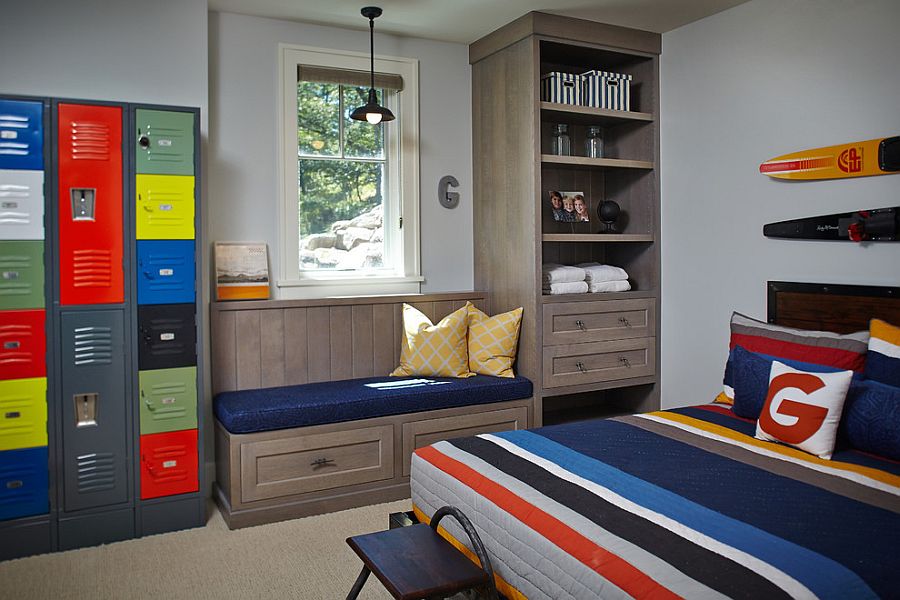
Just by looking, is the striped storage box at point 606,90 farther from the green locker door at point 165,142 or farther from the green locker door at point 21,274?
the green locker door at point 21,274

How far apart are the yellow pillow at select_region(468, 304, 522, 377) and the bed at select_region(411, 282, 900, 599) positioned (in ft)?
3.88

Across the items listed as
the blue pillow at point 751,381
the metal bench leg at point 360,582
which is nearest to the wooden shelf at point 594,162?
the blue pillow at point 751,381

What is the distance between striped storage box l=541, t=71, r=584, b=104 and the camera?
172 inches

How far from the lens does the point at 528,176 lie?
425 cm

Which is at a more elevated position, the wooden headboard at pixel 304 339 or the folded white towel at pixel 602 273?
the folded white towel at pixel 602 273

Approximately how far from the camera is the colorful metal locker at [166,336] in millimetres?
3416

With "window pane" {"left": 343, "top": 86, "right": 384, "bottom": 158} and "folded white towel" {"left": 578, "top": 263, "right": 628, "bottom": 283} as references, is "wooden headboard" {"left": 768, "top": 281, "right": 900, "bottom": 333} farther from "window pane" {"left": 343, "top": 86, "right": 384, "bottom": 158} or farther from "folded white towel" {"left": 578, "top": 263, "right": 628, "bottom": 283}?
"window pane" {"left": 343, "top": 86, "right": 384, "bottom": 158}

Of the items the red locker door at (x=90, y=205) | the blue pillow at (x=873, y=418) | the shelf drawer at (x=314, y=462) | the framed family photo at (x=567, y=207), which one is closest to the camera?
the blue pillow at (x=873, y=418)

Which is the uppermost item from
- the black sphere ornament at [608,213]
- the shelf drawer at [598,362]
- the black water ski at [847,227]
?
the black sphere ornament at [608,213]

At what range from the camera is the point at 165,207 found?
3.43m

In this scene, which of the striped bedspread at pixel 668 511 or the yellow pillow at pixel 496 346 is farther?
the yellow pillow at pixel 496 346

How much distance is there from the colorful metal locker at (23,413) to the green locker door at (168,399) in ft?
1.32

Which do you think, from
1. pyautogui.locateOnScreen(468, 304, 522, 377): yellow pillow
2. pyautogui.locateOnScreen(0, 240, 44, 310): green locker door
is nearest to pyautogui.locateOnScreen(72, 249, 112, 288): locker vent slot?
pyautogui.locateOnScreen(0, 240, 44, 310): green locker door

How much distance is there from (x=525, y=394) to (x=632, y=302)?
930 millimetres
